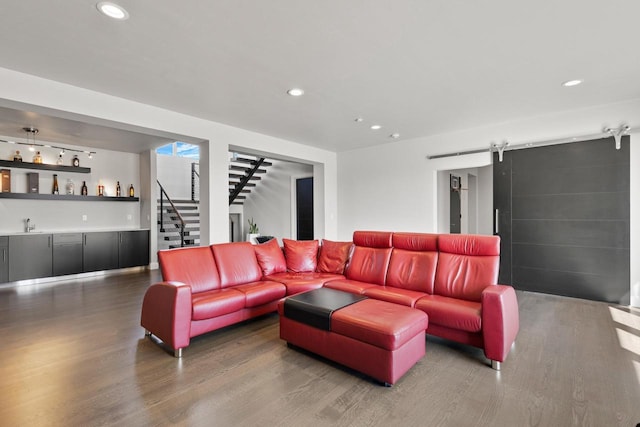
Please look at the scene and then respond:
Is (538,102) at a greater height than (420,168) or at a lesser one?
greater

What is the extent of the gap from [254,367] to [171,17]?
8.80 feet

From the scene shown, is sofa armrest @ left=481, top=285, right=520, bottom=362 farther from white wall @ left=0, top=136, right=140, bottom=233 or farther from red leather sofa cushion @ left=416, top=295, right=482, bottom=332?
white wall @ left=0, top=136, right=140, bottom=233

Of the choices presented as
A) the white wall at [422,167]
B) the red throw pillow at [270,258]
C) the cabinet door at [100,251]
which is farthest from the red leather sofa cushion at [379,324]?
the cabinet door at [100,251]

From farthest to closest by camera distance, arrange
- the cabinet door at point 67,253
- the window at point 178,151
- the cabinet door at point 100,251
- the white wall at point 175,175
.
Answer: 1. the window at point 178,151
2. the white wall at point 175,175
3. the cabinet door at point 100,251
4. the cabinet door at point 67,253

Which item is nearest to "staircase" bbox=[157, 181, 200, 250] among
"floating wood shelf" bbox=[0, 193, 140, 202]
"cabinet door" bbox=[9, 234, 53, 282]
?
"floating wood shelf" bbox=[0, 193, 140, 202]

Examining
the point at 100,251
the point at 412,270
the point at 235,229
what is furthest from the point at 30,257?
the point at 412,270

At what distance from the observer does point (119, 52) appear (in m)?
2.64

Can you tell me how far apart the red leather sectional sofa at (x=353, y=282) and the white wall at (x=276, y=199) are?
3.75m

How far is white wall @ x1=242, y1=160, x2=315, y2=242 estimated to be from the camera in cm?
803

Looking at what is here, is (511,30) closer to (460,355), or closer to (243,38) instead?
(243,38)

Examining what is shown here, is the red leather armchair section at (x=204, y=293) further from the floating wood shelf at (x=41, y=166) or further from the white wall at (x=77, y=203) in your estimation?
the white wall at (x=77, y=203)

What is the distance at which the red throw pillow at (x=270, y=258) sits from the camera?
4.01m

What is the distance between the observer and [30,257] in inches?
202

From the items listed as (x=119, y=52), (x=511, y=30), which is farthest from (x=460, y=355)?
(x=119, y=52)
